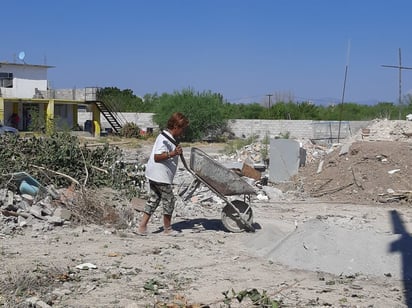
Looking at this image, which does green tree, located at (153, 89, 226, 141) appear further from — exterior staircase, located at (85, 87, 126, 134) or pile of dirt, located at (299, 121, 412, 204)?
pile of dirt, located at (299, 121, 412, 204)

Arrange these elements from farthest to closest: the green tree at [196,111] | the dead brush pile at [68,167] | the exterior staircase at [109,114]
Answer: the exterior staircase at [109,114] → the green tree at [196,111] → the dead brush pile at [68,167]

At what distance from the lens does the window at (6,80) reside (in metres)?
52.1

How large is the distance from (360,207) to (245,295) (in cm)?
881

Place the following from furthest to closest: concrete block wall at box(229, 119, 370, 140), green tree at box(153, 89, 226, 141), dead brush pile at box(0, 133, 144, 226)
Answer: green tree at box(153, 89, 226, 141) < concrete block wall at box(229, 119, 370, 140) < dead brush pile at box(0, 133, 144, 226)

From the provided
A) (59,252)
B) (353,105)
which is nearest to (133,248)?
(59,252)

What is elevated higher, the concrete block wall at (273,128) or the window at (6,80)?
the window at (6,80)

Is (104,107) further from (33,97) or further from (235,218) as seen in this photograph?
(235,218)

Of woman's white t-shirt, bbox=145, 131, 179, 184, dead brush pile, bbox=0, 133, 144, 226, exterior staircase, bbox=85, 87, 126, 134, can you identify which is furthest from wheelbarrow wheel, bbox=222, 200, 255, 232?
exterior staircase, bbox=85, 87, 126, 134

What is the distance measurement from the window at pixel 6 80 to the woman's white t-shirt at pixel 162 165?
45.8 meters

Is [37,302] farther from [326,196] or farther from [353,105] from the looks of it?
[353,105]

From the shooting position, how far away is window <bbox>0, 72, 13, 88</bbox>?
5212cm

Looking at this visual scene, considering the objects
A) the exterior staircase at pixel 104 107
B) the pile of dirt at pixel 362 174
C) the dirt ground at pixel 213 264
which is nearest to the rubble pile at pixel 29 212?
the dirt ground at pixel 213 264

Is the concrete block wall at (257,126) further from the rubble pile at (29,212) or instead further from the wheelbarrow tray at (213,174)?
the wheelbarrow tray at (213,174)

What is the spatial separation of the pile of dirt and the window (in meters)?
38.1
